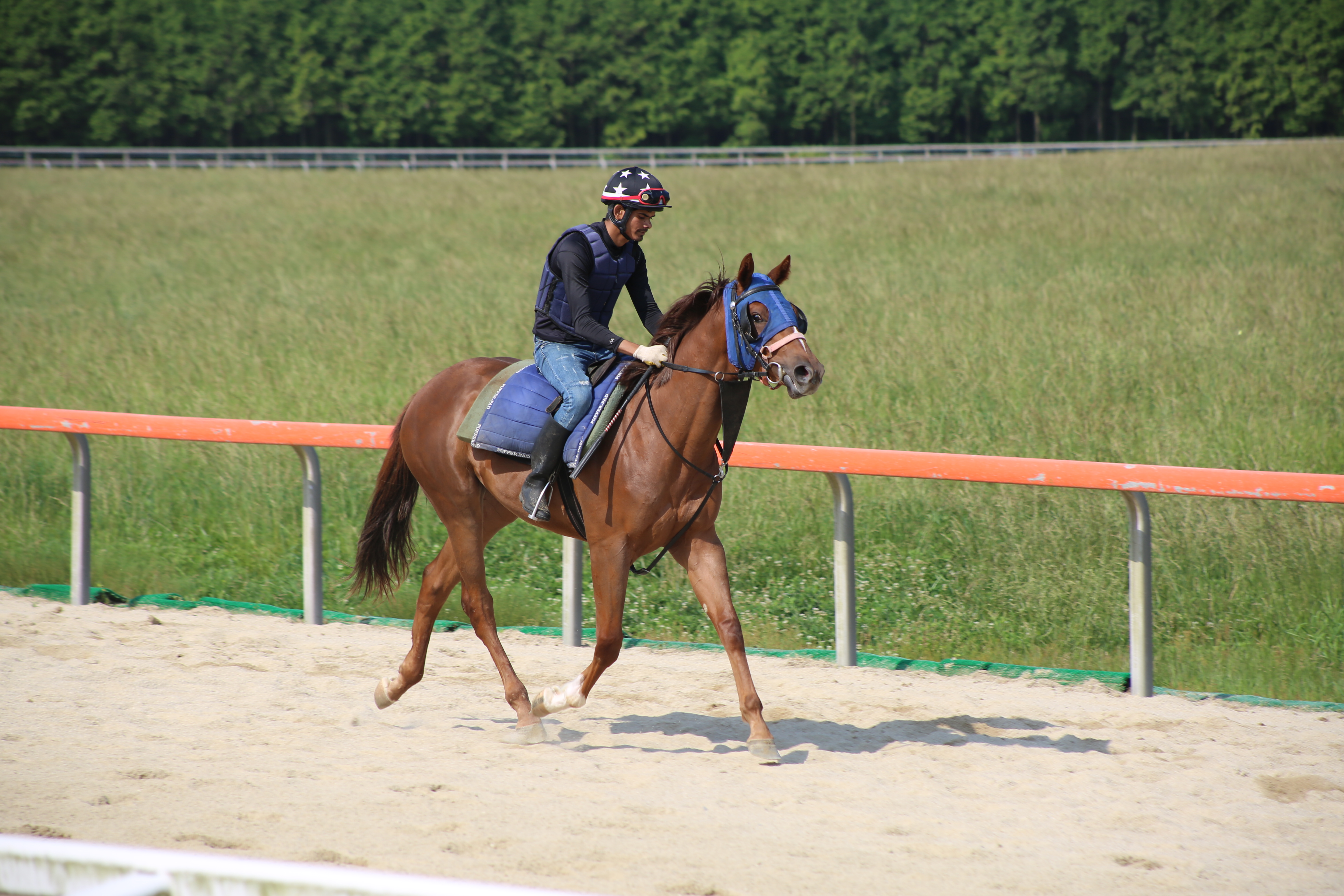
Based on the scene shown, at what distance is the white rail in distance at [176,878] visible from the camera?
209 cm

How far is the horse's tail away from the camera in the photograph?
6.24m

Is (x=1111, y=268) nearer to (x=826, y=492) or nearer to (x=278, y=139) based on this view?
(x=826, y=492)

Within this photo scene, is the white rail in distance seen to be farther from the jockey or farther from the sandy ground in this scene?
the jockey

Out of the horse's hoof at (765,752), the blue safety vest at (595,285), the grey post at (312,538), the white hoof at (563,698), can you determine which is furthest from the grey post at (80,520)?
the horse's hoof at (765,752)

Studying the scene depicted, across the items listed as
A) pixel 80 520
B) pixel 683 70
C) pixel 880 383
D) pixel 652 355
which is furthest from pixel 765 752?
pixel 683 70

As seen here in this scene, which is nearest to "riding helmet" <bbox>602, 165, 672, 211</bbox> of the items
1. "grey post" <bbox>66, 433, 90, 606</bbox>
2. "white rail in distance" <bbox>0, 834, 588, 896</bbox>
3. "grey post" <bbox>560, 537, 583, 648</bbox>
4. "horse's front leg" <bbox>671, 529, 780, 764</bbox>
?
"horse's front leg" <bbox>671, 529, 780, 764</bbox>

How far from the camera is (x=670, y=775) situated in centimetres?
496

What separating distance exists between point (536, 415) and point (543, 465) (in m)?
0.27

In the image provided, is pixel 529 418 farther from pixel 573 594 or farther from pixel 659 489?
pixel 573 594

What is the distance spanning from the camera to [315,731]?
17.9 feet

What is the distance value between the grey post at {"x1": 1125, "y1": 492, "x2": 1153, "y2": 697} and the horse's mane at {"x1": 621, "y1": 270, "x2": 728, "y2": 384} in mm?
2348

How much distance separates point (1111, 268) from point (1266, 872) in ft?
45.3

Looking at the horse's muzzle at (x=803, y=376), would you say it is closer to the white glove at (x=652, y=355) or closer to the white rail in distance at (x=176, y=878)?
the white glove at (x=652, y=355)

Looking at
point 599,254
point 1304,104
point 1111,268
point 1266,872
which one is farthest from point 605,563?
point 1304,104
